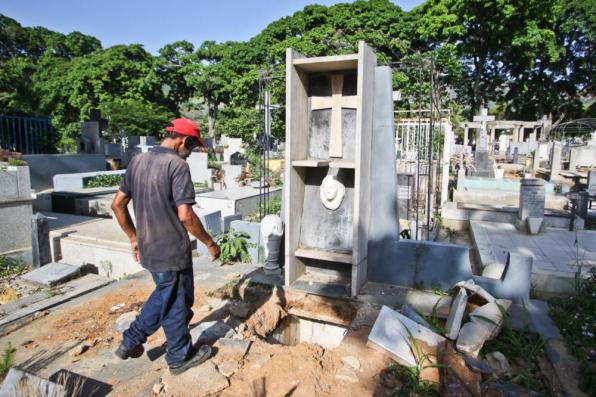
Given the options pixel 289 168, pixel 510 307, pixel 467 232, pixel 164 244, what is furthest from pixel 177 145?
pixel 467 232

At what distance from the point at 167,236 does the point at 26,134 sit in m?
15.5

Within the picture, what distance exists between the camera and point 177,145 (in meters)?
2.92

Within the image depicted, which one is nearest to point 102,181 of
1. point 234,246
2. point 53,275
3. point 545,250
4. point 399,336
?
point 53,275

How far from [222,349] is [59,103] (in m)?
28.4

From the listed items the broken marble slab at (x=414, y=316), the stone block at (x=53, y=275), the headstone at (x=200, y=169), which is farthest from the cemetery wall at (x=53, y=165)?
the broken marble slab at (x=414, y=316)

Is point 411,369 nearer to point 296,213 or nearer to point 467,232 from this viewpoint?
point 296,213

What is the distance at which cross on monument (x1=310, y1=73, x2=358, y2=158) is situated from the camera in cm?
439

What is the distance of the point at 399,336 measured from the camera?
3.13 m

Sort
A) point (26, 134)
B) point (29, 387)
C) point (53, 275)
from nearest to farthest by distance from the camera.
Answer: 1. point (29, 387)
2. point (53, 275)
3. point (26, 134)

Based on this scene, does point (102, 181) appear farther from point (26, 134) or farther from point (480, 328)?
point (480, 328)

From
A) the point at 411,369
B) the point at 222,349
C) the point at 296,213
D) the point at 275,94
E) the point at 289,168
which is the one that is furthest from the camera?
the point at 275,94

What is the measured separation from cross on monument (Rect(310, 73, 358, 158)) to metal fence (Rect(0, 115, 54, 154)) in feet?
47.6

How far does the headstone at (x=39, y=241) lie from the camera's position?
614 centimetres

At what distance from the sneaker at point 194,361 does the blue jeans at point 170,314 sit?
0.11 ft
